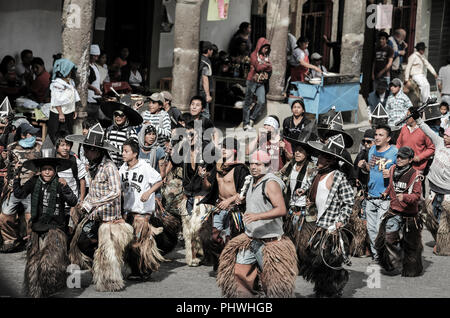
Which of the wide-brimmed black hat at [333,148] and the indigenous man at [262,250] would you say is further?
the wide-brimmed black hat at [333,148]

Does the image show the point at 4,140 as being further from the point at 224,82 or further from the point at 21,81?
the point at 224,82

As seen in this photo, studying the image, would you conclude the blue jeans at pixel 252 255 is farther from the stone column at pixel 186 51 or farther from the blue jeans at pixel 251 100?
the blue jeans at pixel 251 100

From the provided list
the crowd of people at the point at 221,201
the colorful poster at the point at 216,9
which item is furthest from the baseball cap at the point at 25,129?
the colorful poster at the point at 216,9

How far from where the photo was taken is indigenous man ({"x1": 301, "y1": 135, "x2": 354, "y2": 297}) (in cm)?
1046

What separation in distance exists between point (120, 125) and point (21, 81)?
535cm

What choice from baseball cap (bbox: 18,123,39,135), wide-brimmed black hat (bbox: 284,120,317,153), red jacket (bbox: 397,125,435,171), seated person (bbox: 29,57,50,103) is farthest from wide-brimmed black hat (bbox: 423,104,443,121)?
seated person (bbox: 29,57,50,103)

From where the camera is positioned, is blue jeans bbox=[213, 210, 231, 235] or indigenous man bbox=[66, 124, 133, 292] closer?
indigenous man bbox=[66, 124, 133, 292]

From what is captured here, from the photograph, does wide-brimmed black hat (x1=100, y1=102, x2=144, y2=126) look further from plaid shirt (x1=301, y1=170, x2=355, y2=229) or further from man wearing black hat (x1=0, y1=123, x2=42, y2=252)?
plaid shirt (x1=301, y1=170, x2=355, y2=229)

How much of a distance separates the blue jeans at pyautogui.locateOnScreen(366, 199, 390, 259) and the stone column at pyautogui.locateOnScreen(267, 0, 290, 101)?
6623mm

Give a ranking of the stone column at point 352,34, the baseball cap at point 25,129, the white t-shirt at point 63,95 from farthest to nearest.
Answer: the stone column at point 352,34 → the white t-shirt at point 63,95 → the baseball cap at point 25,129

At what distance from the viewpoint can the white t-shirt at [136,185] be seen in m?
11.2

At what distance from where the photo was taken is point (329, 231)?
1049cm

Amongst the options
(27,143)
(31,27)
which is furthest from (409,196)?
(31,27)

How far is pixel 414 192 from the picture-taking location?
1191cm
